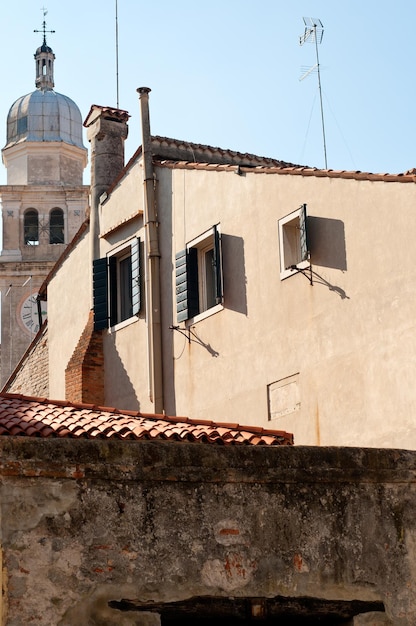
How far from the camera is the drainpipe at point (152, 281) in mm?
20469

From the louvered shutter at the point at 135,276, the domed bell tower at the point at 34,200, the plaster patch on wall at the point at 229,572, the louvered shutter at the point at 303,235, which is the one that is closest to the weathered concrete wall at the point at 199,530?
the plaster patch on wall at the point at 229,572

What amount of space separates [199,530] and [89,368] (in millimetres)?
12900

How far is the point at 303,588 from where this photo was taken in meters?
9.76

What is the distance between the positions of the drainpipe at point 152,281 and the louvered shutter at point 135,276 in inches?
10.6

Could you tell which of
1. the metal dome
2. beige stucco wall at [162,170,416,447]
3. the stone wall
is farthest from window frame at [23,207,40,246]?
beige stucco wall at [162,170,416,447]

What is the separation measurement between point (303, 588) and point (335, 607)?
0.97 feet

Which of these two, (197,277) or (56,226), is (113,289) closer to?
(197,277)

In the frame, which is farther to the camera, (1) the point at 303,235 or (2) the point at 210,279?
(2) the point at 210,279

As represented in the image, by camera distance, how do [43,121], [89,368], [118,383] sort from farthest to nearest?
[43,121] → [89,368] → [118,383]

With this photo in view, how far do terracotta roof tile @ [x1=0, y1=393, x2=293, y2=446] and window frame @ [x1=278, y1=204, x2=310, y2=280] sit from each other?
4.86 m

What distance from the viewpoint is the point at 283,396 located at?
17781mm

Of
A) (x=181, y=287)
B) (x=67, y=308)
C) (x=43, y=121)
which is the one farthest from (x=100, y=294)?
(x=43, y=121)

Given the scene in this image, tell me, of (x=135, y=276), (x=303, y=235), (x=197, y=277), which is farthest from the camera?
(x=135, y=276)

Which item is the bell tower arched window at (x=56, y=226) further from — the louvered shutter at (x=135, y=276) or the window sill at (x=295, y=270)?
the window sill at (x=295, y=270)
